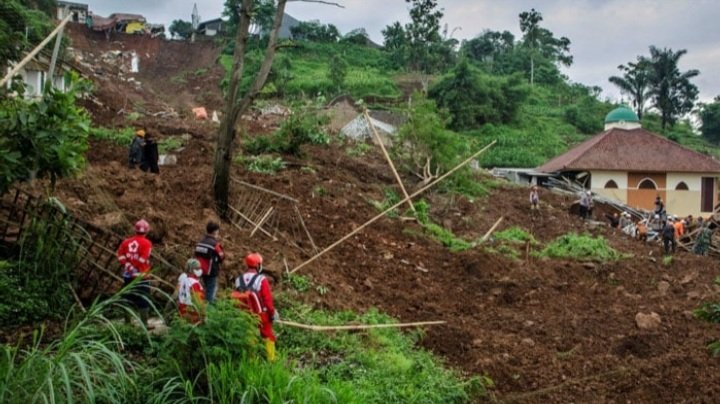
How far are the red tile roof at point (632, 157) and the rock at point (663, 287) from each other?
1816cm

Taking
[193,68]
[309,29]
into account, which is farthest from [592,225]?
[309,29]

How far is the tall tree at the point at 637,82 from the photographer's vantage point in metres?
53.3

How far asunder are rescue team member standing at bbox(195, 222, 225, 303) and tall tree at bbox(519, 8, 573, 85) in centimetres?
6561

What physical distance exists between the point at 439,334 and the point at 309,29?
192 feet

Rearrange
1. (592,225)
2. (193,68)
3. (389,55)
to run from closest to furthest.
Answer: (592,225) → (193,68) → (389,55)

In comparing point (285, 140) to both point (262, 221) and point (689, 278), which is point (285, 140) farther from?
point (689, 278)

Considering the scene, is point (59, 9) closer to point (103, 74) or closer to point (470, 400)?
point (103, 74)

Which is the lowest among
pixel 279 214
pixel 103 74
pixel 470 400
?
pixel 470 400

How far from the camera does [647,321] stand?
33.2 feet

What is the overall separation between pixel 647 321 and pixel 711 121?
56.4m

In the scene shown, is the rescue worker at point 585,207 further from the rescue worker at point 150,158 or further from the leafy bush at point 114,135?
the rescue worker at point 150,158

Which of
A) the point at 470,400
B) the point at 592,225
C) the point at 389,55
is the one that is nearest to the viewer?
the point at 470,400

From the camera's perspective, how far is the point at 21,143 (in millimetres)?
6734

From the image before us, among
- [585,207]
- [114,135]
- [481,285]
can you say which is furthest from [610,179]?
[481,285]
